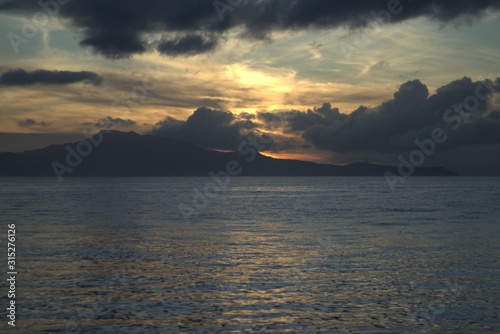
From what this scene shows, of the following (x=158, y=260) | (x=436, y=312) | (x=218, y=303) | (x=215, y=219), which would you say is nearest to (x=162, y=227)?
(x=215, y=219)

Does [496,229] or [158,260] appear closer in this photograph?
[158,260]

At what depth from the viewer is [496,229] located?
2383 inches

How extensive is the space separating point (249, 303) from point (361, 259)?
52.9 feet

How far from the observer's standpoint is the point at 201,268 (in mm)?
35125

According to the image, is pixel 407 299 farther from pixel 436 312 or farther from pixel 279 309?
pixel 279 309

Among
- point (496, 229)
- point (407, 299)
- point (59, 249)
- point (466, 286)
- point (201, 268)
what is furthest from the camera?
point (496, 229)

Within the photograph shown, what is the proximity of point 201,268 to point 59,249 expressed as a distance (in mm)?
15618

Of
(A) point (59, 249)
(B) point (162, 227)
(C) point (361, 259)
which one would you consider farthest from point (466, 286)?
(B) point (162, 227)

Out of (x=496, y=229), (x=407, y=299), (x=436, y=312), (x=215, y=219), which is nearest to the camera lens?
(x=436, y=312)

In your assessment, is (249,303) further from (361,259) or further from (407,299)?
(361,259)

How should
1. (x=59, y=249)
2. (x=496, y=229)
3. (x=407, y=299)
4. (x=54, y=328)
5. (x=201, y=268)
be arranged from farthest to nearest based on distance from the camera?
(x=496, y=229), (x=59, y=249), (x=201, y=268), (x=407, y=299), (x=54, y=328)

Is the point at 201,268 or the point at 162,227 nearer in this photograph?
the point at 201,268

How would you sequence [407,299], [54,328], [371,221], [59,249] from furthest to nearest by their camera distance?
[371,221]
[59,249]
[407,299]
[54,328]

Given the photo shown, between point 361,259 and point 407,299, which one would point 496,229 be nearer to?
point 361,259
